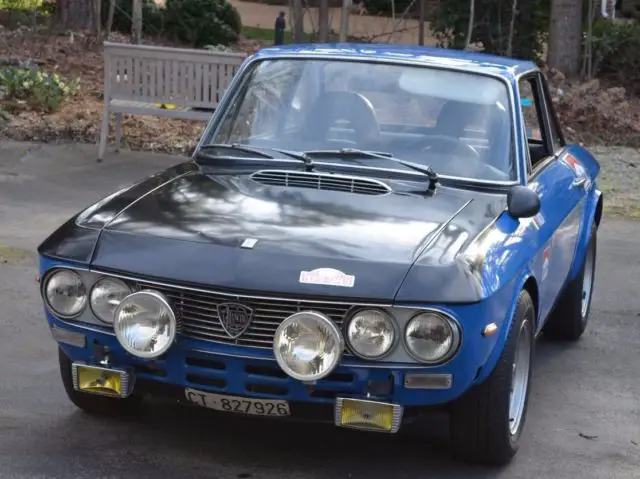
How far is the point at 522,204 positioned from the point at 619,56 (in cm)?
1064

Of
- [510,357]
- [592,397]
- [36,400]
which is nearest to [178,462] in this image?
[36,400]

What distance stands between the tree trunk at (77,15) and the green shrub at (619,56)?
6.84 metres

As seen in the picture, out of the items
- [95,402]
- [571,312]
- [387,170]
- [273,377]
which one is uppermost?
[387,170]

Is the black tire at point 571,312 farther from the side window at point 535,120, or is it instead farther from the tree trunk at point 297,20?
the tree trunk at point 297,20

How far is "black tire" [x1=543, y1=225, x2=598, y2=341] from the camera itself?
6648 millimetres

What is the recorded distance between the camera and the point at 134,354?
444 centimetres

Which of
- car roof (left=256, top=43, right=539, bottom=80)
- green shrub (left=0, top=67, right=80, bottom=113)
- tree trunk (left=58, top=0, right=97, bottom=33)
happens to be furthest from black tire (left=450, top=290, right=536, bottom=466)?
tree trunk (left=58, top=0, right=97, bottom=33)

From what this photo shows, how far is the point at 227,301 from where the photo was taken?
4398mm

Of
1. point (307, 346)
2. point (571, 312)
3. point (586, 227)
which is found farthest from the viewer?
point (571, 312)

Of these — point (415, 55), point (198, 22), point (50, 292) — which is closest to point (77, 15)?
point (198, 22)

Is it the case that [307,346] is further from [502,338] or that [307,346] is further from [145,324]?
[502,338]

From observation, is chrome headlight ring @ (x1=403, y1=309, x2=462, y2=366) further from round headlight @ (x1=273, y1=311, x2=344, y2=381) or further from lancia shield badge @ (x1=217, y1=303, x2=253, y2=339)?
lancia shield badge @ (x1=217, y1=303, x2=253, y2=339)

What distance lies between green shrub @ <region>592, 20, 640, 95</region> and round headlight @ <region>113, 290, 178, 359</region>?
11.4 metres

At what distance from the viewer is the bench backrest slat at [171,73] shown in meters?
11.0
